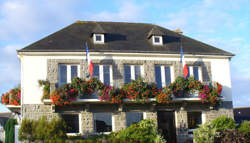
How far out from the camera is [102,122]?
59.6ft

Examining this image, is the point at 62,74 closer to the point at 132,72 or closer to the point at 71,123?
the point at 71,123

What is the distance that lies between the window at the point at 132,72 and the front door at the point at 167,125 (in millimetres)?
2450

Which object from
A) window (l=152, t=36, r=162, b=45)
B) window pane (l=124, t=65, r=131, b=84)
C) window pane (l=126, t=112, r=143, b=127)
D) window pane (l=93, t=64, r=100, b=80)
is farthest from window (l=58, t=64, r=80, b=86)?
window (l=152, t=36, r=162, b=45)

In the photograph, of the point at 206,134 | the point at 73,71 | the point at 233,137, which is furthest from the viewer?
the point at 73,71

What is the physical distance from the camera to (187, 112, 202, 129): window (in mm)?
19234

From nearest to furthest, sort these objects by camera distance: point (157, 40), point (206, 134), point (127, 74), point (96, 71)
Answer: point (206, 134)
point (96, 71)
point (127, 74)
point (157, 40)

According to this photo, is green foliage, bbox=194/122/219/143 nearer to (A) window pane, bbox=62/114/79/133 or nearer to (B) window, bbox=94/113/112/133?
(B) window, bbox=94/113/112/133

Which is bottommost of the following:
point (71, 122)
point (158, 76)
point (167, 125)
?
point (167, 125)

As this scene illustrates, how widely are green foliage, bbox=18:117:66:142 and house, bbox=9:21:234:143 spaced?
79.5 inches

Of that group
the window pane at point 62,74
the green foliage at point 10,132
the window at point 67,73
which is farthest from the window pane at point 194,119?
the green foliage at point 10,132

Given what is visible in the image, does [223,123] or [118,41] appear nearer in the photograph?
[223,123]

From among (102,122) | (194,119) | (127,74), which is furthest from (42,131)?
(194,119)

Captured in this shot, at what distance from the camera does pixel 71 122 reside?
17.8 meters

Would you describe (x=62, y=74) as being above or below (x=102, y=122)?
above
